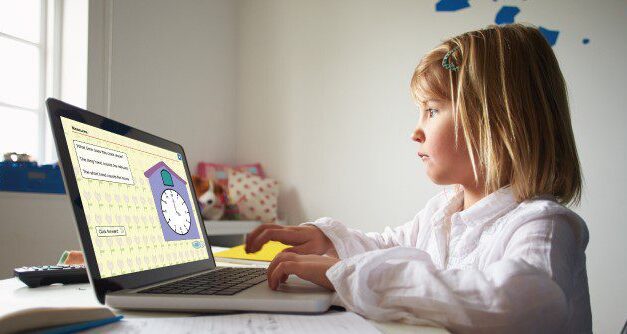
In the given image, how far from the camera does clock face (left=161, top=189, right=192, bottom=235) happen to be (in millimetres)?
660

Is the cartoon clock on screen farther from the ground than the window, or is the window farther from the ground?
the window

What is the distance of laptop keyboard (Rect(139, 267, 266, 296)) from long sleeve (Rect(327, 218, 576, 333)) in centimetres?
12

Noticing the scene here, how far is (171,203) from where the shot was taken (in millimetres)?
680

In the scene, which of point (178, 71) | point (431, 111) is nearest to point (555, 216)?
point (431, 111)

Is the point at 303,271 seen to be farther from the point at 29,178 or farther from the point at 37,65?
the point at 37,65

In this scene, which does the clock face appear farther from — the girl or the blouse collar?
the blouse collar

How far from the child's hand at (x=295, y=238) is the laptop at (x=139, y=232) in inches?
1.9

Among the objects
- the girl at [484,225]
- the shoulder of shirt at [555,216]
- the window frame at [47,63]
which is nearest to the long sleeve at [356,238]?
the girl at [484,225]

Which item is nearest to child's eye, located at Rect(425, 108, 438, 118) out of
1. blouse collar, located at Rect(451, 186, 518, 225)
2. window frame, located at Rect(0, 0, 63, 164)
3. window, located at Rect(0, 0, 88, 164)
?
blouse collar, located at Rect(451, 186, 518, 225)

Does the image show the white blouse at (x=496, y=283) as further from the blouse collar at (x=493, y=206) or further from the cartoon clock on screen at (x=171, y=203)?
the cartoon clock on screen at (x=171, y=203)

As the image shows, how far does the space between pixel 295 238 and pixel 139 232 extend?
0.98 ft

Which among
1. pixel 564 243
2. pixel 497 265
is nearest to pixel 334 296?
pixel 497 265

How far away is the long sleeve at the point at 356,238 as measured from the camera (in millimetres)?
859

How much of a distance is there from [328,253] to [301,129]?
186 centimetres
